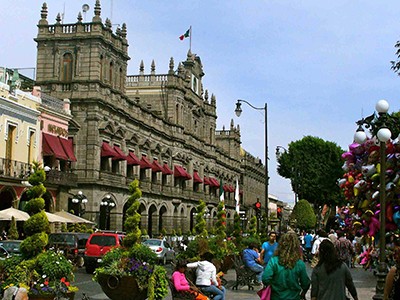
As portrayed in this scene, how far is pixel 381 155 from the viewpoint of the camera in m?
11.4

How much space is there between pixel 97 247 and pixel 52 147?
1396 centimetres

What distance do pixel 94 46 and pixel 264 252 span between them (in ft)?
94.5

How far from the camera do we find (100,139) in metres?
41.0

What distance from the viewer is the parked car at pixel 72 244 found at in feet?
79.2

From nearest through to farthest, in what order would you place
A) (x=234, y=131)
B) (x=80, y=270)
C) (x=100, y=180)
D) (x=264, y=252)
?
1. (x=264, y=252)
2. (x=80, y=270)
3. (x=100, y=180)
4. (x=234, y=131)

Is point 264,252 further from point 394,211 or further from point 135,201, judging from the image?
point 135,201

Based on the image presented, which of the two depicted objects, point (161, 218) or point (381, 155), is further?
point (161, 218)

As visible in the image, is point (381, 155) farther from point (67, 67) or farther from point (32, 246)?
point (67, 67)

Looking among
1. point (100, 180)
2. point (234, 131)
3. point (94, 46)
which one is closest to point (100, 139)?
point (100, 180)

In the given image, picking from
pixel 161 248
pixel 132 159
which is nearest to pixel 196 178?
pixel 132 159

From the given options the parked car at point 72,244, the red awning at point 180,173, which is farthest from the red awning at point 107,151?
the parked car at point 72,244

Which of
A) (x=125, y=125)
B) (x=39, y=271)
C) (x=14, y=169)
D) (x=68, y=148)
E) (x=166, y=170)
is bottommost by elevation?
(x=39, y=271)

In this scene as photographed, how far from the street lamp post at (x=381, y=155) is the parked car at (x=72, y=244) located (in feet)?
45.6

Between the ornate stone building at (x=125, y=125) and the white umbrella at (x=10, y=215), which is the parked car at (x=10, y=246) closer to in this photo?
the white umbrella at (x=10, y=215)
